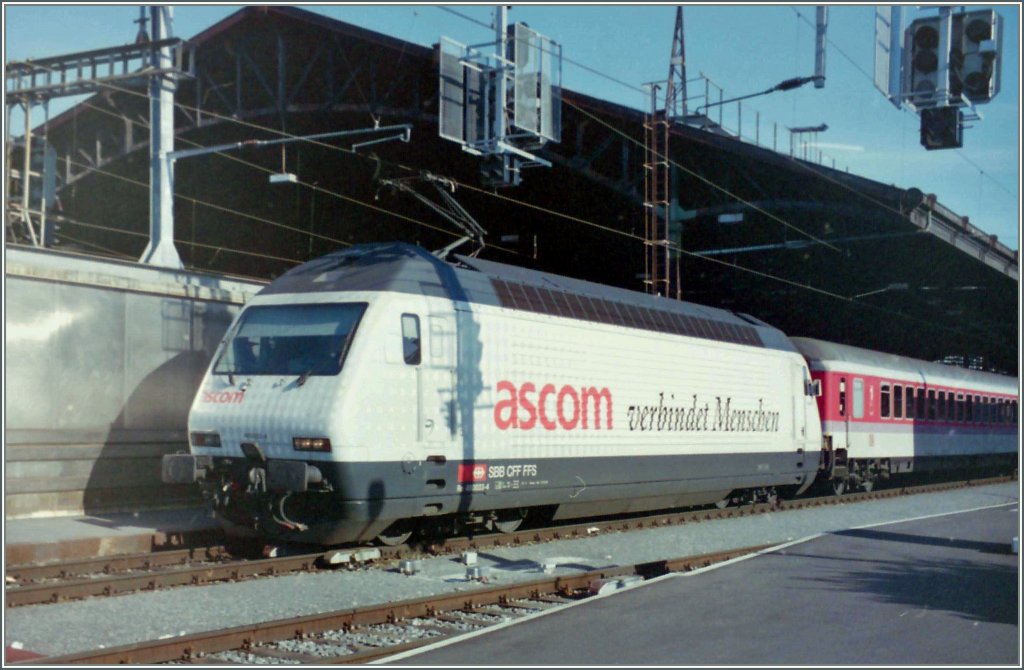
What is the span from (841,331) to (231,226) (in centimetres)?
2872

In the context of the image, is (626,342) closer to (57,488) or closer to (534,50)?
(534,50)

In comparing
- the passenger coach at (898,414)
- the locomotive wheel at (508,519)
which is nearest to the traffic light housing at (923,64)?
the locomotive wheel at (508,519)

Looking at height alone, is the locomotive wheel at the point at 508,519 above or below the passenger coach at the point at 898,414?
below

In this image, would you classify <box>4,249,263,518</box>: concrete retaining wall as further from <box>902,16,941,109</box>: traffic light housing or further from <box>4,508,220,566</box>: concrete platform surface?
<box>902,16,941,109</box>: traffic light housing

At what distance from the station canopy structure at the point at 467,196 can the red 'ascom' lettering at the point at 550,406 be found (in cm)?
1388

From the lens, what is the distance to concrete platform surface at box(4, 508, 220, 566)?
13.1 m

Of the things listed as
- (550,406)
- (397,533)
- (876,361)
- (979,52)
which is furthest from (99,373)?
(876,361)

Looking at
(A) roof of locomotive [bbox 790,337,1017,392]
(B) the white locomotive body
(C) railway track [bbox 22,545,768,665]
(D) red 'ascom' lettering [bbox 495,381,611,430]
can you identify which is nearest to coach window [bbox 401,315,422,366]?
(B) the white locomotive body

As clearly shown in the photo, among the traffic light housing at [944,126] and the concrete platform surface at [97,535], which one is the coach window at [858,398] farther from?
the concrete platform surface at [97,535]

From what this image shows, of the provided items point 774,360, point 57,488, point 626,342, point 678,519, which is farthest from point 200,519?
point 774,360

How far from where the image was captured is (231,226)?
43.4 metres

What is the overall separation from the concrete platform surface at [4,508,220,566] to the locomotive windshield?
2338mm

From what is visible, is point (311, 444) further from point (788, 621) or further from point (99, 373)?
point (99, 373)

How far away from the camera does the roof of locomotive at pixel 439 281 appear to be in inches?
555
